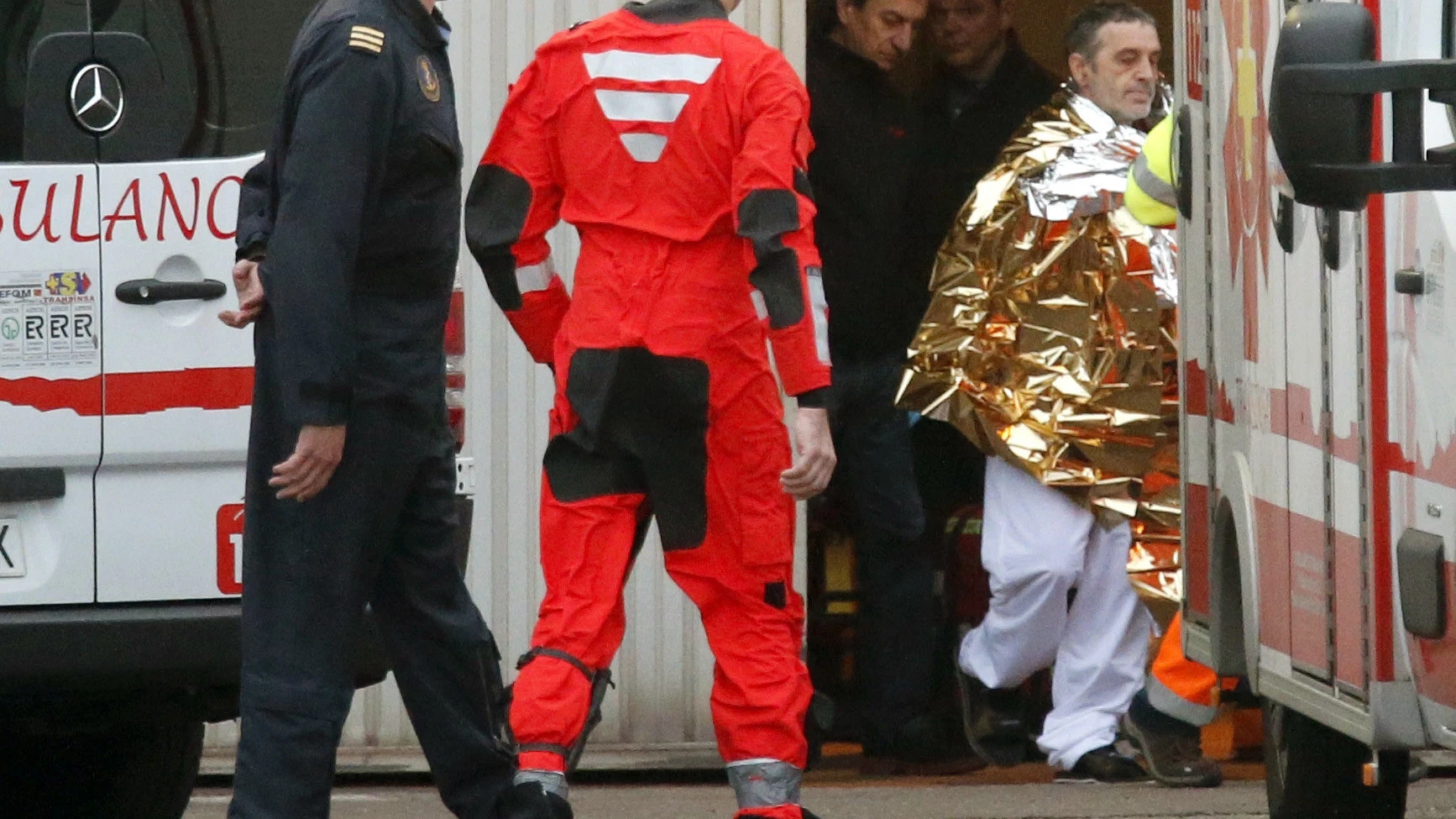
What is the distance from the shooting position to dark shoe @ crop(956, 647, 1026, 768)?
7848 mm

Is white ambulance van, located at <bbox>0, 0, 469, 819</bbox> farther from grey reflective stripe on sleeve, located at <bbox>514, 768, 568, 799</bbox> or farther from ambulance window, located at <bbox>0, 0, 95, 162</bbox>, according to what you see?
grey reflective stripe on sleeve, located at <bbox>514, 768, 568, 799</bbox>

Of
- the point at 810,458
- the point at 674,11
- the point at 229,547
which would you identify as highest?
the point at 674,11

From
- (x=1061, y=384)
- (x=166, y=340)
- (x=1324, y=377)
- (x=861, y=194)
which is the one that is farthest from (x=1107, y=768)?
(x=166, y=340)

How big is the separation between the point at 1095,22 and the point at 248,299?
3439mm

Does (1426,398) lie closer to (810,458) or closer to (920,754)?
(810,458)

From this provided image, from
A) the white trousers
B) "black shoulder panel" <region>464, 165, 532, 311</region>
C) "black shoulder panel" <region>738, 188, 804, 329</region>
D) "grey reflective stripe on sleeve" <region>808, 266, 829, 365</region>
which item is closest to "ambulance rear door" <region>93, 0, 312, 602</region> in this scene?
"black shoulder panel" <region>464, 165, 532, 311</region>

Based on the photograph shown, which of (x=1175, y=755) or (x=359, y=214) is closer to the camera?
(x=359, y=214)

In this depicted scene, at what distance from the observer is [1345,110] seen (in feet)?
12.1

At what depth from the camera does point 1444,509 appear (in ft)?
14.0

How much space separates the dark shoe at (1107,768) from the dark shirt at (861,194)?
4.02 ft

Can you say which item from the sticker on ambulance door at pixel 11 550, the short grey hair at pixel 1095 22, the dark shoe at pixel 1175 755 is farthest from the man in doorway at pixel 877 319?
the sticker on ambulance door at pixel 11 550

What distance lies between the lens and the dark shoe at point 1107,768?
7449 millimetres

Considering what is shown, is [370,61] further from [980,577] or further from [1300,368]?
[980,577]

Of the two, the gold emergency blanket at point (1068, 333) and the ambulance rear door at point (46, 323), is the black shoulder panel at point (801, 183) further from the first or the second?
the gold emergency blanket at point (1068, 333)
